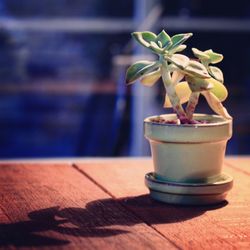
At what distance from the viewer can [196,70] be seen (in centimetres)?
108

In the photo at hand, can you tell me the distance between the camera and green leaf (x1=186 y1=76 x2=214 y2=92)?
43.1 inches

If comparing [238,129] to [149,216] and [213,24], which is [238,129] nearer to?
[213,24]

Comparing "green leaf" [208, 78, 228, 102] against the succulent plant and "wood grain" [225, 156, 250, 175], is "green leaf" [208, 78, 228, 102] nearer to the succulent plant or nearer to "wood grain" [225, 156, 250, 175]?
the succulent plant

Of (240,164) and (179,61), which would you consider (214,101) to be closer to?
(179,61)

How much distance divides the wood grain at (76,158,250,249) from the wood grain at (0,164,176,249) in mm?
25

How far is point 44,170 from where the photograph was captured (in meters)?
1.47

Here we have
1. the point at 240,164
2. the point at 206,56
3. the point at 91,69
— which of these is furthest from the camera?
the point at 91,69

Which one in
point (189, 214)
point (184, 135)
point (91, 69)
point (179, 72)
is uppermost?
point (179, 72)

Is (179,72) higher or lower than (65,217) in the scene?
higher

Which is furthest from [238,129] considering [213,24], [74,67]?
[74,67]

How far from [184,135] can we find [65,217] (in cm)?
25

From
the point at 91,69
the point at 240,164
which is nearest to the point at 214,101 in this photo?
the point at 240,164

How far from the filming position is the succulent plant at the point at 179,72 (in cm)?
109

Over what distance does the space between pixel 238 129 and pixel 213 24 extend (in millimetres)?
896
